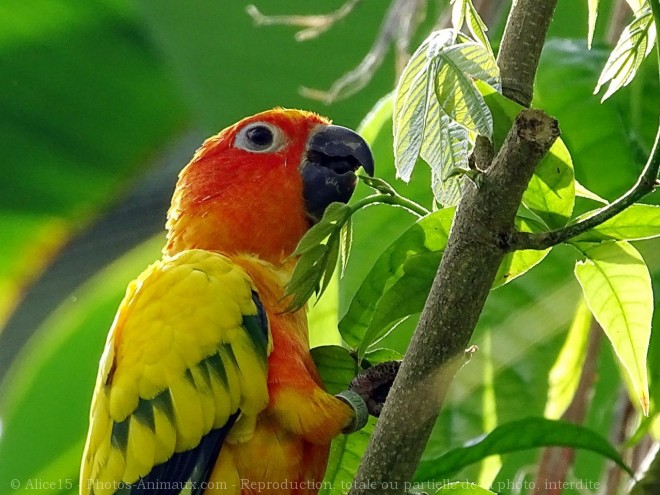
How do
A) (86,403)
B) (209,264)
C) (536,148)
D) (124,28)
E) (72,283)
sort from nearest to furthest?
(536,148) → (209,264) → (86,403) → (124,28) → (72,283)

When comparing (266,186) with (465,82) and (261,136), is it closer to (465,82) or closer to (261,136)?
(261,136)

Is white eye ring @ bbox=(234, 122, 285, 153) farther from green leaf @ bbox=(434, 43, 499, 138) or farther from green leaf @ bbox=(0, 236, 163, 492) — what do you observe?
green leaf @ bbox=(434, 43, 499, 138)

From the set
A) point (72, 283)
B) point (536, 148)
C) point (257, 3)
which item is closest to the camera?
point (536, 148)

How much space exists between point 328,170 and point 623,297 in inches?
28.4

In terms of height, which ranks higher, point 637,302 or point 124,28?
point 637,302

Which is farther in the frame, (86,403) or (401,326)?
(86,403)

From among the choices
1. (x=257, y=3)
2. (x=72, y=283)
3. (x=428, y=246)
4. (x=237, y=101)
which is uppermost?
(x=428, y=246)

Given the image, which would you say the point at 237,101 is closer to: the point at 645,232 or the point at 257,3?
the point at 257,3

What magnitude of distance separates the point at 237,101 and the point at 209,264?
68.7 inches

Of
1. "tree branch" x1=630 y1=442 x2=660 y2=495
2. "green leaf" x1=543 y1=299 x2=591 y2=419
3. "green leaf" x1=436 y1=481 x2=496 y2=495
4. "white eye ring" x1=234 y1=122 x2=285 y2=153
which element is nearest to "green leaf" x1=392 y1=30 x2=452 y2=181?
"green leaf" x1=436 y1=481 x2=496 y2=495

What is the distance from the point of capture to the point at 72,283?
4.45m

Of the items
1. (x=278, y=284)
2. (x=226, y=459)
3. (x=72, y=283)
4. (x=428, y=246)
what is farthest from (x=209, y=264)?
(x=72, y=283)

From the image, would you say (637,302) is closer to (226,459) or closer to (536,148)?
(536,148)

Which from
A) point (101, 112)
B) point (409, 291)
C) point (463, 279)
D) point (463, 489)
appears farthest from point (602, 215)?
point (101, 112)
